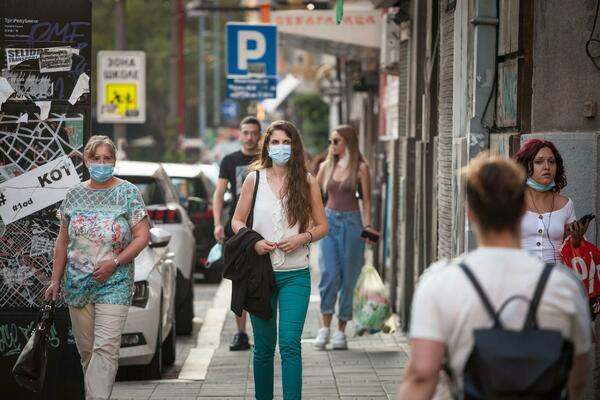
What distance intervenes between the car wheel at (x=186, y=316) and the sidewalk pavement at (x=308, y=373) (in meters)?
0.17

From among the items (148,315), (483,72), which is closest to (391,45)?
(148,315)

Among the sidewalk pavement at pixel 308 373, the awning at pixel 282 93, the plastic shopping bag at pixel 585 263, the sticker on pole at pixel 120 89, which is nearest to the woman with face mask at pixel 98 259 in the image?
the sidewalk pavement at pixel 308 373

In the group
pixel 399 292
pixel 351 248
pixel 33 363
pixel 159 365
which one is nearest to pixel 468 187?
pixel 33 363

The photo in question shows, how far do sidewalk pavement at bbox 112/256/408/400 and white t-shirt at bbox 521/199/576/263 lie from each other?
2364mm

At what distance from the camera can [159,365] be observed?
9.83 metres

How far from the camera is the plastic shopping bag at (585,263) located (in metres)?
6.76

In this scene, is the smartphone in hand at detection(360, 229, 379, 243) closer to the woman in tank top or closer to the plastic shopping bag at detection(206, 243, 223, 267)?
the woman in tank top

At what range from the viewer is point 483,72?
8469mm

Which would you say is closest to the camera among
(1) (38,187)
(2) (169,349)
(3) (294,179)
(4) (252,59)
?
(3) (294,179)

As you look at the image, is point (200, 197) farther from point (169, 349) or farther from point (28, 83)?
point (28, 83)

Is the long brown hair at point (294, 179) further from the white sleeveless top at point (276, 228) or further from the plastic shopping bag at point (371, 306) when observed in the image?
the plastic shopping bag at point (371, 306)

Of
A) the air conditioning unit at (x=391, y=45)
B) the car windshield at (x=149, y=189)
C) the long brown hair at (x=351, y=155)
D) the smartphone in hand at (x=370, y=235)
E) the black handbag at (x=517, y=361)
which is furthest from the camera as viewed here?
the air conditioning unit at (x=391, y=45)

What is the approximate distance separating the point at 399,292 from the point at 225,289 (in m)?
4.87

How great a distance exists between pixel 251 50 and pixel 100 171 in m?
11.4
